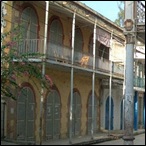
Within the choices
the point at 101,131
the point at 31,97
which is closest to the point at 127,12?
the point at 31,97

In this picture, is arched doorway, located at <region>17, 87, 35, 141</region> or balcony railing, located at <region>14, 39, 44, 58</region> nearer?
balcony railing, located at <region>14, 39, 44, 58</region>

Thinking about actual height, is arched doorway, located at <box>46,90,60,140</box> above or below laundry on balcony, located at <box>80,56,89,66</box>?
below

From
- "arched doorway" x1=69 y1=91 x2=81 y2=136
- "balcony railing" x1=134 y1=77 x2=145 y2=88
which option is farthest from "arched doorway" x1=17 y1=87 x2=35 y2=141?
"balcony railing" x1=134 y1=77 x2=145 y2=88

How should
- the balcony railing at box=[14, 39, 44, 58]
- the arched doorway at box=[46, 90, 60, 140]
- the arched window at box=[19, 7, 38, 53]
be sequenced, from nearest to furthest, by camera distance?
the balcony railing at box=[14, 39, 44, 58] → the arched window at box=[19, 7, 38, 53] → the arched doorway at box=[46, 90, 60, 140]

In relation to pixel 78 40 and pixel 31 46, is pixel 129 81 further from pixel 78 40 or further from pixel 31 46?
pixel 78 40

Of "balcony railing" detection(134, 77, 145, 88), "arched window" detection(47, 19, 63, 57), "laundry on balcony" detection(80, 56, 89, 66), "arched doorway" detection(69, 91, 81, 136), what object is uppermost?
"arched window" detection(47, 19, 63, 57)

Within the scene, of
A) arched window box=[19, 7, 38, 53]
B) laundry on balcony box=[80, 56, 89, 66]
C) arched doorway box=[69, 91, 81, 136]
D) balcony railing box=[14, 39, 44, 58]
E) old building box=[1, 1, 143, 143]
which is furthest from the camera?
arched doorway box=[69, 91, 81, 136]

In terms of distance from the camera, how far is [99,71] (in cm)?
2381

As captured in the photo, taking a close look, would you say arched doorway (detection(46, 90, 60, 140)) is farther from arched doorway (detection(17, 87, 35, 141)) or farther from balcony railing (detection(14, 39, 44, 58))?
balcony railing (detection(14, 39, 44, 58))

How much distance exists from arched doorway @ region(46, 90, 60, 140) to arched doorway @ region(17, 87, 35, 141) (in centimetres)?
149

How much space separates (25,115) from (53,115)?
9.01ft

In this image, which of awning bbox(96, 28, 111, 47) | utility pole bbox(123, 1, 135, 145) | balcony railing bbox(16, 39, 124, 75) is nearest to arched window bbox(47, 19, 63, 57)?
balcony railing bbox(16, 39, 124, 75)

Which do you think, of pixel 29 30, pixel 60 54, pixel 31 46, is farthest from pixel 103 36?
pixel 31 46

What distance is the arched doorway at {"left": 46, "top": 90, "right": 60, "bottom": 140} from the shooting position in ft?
68.6
